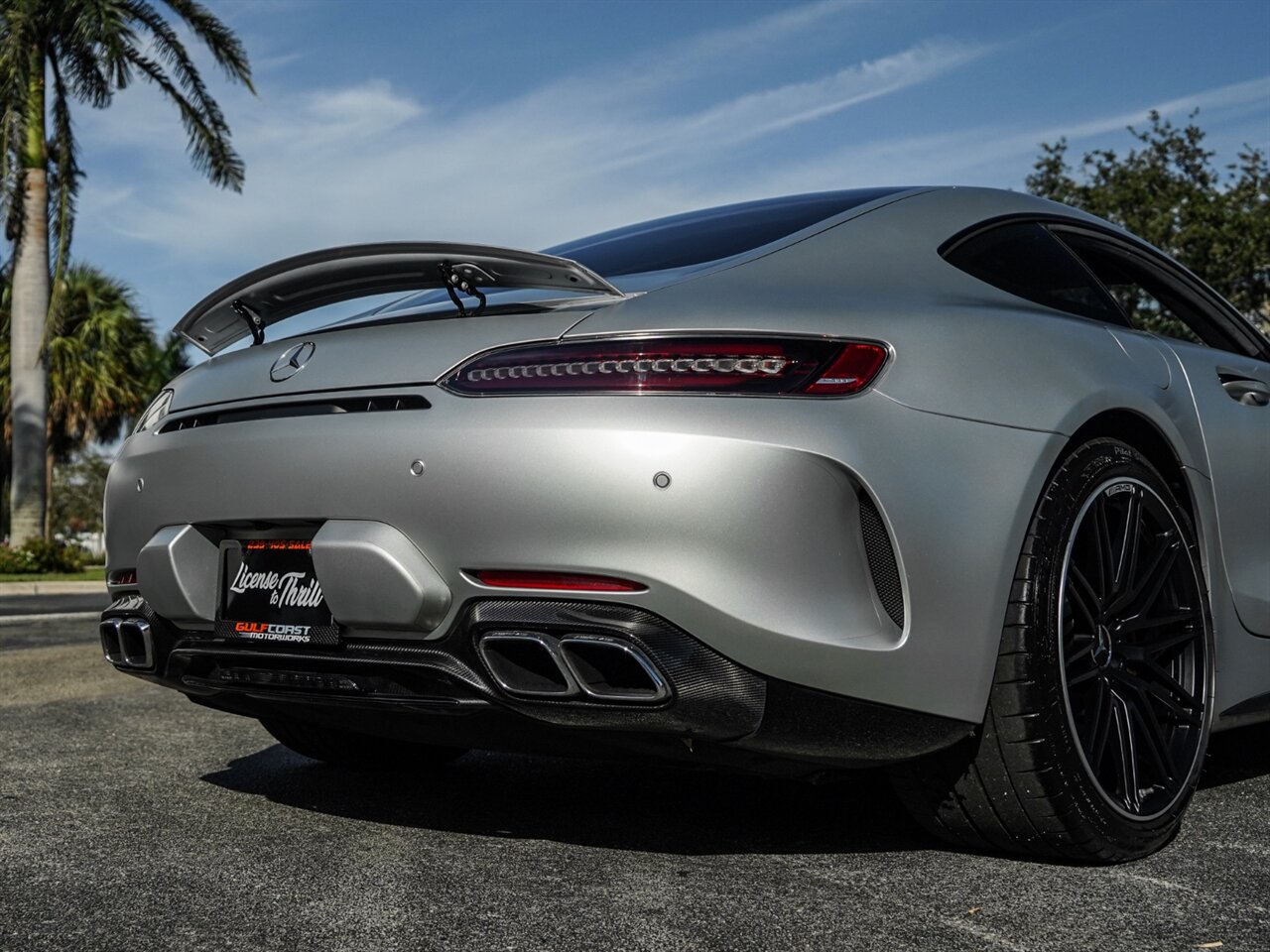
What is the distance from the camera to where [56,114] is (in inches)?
763

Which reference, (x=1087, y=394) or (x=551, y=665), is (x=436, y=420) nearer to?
(x=551, y=665)

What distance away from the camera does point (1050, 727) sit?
8.36ft

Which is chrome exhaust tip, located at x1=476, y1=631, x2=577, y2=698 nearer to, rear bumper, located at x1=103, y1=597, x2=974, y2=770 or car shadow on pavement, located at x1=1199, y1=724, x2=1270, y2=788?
rear bumper, located at x1=103, y1=597, x2=974, y2=770

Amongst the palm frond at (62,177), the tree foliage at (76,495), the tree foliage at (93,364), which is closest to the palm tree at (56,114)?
the palm frond at (62,177)

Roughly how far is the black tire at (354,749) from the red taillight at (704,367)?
4.96 ft

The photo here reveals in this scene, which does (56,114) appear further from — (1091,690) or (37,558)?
(1091,690)

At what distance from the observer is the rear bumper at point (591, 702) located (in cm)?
232

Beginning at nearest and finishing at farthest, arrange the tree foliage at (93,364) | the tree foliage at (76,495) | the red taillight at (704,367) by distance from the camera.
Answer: the red taillight at (704,367) < the tree foliage at (93,364) < the tree foliage at (76,495)

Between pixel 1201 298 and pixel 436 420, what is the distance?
2.40 meters

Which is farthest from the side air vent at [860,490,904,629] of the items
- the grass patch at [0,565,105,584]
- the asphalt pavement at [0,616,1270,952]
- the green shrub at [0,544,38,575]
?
the green shrub at [0,544,38,575]

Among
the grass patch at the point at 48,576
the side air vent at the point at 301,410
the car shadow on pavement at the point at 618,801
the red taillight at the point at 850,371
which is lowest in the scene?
the grass patch at the point at 48,576

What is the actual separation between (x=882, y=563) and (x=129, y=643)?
1691 mm

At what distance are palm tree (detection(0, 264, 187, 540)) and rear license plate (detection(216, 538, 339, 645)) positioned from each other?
93.4 ft

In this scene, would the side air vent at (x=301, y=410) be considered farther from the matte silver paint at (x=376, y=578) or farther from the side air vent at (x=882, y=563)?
the side air vent at (x=882, y=563)
